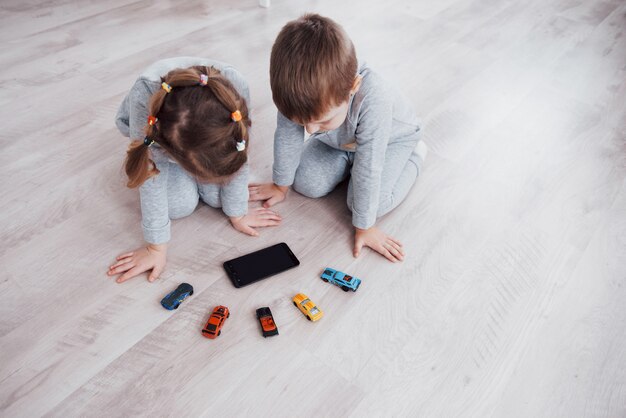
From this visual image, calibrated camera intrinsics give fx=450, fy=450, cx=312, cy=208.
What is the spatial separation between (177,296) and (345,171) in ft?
1.85

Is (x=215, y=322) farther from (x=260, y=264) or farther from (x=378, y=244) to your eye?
(x=378, y=244)

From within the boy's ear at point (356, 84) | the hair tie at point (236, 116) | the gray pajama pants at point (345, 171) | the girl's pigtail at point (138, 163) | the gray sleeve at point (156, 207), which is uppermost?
the hair tie at point (236, 116)

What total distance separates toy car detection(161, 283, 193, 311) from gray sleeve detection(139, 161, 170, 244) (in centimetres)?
12

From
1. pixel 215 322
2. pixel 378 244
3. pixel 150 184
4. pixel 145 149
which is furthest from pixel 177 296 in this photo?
pixel 378 244

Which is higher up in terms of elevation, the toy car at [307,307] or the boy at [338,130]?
the boy at [338,130]

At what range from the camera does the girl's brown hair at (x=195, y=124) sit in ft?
2.44

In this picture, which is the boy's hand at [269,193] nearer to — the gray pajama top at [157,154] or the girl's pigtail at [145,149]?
the gray pajama top at [157,154]

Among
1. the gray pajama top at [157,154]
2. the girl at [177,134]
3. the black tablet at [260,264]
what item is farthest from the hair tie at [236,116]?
the black tablet at [260,264]

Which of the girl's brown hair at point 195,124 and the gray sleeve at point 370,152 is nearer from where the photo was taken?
the girl's brown hair at point 195,124

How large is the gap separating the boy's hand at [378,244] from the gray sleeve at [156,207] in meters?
0.46

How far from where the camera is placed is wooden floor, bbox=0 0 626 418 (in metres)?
0.89

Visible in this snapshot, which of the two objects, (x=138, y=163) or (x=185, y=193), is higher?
(x=138, y=163)

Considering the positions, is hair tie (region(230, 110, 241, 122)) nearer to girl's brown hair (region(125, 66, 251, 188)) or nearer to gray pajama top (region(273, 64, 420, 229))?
girl's brown hair (region(125, 66, 251, 188))

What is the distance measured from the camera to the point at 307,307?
0.99 metres
